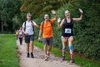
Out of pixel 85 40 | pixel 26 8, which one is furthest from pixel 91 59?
pixel 26 8

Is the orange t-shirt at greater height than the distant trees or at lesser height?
lesser

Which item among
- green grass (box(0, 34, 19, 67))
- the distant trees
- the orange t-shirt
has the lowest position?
green grass (box(0, 34, 19, 67))

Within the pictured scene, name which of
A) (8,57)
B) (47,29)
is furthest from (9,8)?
(47,29)

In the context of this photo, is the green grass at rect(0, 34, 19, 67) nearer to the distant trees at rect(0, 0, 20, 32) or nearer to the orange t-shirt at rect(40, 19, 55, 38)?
the orange t-shirt at rect(40, 19, 55, 38)

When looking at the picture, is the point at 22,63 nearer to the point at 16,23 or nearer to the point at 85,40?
the point at 85,40

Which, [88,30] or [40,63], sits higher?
[88,30]

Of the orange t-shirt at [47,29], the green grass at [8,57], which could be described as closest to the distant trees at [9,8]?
the green grass at [8,57]

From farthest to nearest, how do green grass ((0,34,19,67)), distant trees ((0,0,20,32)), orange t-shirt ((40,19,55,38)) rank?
distant trees ((0,0,20,32)) < orange t-shirt ((40,19,55,38)) < green grass ((0,34,19,67))

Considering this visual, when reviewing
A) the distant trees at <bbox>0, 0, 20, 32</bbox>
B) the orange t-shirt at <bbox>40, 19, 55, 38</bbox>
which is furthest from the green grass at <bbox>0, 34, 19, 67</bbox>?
the distant trees at <bbox>0, 0, 20, 32</bbox>

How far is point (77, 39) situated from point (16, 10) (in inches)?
1954

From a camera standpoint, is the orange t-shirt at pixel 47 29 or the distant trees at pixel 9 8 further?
the distant trees at pixel 9 8

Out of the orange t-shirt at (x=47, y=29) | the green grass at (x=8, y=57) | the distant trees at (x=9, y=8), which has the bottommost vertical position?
the green grass at (x=8, y=57)

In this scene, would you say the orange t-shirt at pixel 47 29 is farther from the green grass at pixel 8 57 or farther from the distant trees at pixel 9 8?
the distant trees at pixel 9 8

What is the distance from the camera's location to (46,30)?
1334 centimetres
